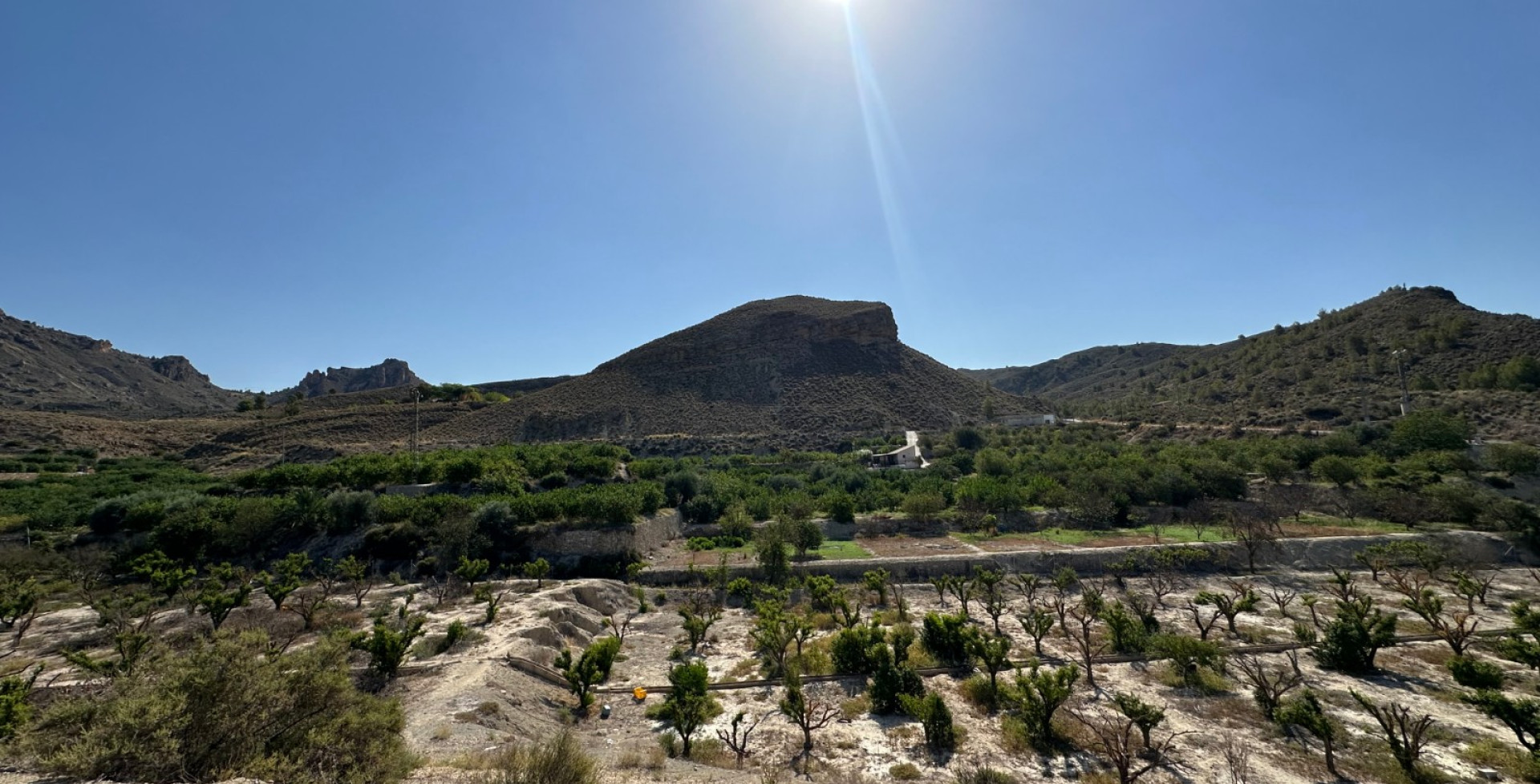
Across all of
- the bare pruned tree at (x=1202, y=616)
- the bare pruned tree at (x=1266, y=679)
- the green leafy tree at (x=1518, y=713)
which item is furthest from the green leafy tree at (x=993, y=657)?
the green leafy tree at (x=1518, y=713)

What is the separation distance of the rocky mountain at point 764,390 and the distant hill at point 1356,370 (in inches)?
715

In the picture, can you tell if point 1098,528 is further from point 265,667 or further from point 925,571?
point 265,667

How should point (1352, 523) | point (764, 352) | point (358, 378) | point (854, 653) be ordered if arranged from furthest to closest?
point (358, 378) < point (764, 352) < point (1352, 523) < point (854, 653)

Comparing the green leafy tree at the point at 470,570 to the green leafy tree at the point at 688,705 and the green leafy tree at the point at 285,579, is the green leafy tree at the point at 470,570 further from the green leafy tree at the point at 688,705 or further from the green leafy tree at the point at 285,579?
the green leafy tree at the point at 688,705

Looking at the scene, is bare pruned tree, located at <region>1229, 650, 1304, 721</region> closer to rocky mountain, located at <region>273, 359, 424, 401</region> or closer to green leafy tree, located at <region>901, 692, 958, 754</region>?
green leafy tree, located at <region>901, 692, 958, 754</region>

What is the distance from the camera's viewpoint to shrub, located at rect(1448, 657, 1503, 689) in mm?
11032

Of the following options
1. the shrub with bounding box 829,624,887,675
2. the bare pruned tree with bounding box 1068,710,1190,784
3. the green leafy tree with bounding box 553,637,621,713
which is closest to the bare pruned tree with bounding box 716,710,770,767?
the shrub with bounding box 829,624,887,675

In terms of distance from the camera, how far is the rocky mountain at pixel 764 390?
222 feet

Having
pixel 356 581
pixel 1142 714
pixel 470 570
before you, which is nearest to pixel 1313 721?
pixel 1142 714

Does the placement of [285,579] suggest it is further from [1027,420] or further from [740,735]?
[1027,420]

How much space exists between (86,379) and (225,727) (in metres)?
127

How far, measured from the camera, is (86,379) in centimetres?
8638

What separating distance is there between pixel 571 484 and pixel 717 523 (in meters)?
9.55

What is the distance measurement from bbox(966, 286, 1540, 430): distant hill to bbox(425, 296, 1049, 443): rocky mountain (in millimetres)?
18161
